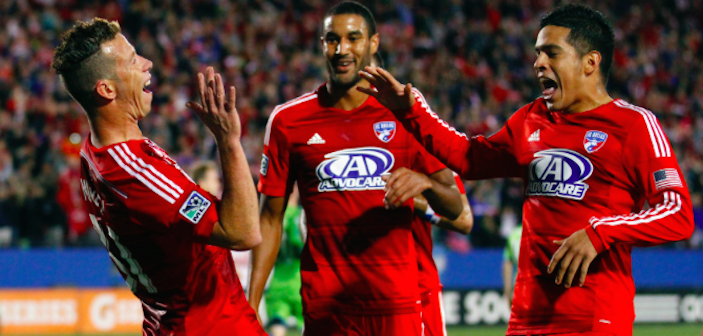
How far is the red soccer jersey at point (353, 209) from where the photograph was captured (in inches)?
189

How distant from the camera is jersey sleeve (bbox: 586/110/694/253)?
3.73 m

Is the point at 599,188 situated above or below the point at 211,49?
below

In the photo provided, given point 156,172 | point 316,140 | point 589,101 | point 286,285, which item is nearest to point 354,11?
point 316,140

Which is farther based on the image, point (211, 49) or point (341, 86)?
point (211, 49)

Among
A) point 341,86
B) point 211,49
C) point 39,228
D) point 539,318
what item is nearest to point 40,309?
point 39,228

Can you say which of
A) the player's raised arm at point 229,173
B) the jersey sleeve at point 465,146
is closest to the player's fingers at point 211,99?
the player's raised arm at point 229,173

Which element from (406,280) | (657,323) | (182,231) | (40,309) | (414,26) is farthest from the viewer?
(414,26)

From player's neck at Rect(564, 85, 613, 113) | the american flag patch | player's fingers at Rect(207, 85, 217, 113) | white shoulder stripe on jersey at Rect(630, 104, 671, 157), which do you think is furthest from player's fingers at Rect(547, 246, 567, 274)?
player's fingers at Rect(207, 85, 217, 113)

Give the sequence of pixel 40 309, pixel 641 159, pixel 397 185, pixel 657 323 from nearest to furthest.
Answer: pixel 641 159, pixel 397 185, pixel 40 309, pixel 657 323

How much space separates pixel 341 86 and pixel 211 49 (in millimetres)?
14879

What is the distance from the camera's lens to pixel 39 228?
13.8 meters

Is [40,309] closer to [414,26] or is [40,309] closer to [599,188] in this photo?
[599,188]

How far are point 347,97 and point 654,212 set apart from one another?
6.46 feet

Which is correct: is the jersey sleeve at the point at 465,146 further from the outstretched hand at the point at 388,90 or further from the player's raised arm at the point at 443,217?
the player's raised arm at the point at 443,217
